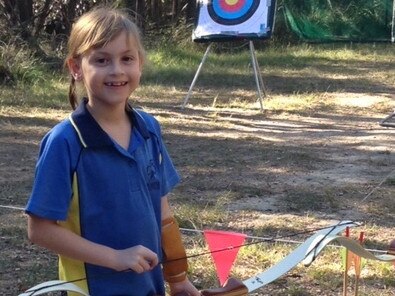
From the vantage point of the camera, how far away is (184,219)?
15.8 feet

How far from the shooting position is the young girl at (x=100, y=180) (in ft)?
6.41

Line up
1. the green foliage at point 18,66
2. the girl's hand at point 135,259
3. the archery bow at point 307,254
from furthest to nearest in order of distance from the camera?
the green foliage at point 18,66
the archery bow at point 307,254
the girl's hand at point 135,259

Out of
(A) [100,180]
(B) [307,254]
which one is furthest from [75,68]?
(B) [307,254]

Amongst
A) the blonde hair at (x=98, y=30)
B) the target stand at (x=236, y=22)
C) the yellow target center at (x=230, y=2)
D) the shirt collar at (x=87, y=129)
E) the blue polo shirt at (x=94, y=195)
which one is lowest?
the target stand at (x=236, y=22)

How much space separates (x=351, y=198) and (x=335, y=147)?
1741 millimetres

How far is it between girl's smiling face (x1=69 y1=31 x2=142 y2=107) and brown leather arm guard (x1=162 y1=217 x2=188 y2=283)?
0.34m

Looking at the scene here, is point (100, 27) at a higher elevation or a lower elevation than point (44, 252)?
higher

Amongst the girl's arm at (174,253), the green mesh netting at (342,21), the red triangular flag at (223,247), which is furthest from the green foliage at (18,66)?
the girl's arm at (174,253)

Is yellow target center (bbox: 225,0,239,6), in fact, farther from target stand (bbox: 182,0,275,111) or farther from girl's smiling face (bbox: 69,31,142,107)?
girl's smiling face (bbox: 69,31,142,107)

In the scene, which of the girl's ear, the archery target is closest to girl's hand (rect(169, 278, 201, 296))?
the girl's ear

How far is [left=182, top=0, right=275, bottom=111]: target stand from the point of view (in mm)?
9422

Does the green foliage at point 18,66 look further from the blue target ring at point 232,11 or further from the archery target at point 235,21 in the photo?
the blue target ring at point 232,11

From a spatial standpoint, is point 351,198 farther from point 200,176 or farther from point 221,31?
point 221,31

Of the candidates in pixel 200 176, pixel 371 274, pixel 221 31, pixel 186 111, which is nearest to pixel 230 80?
pixel 221 31
